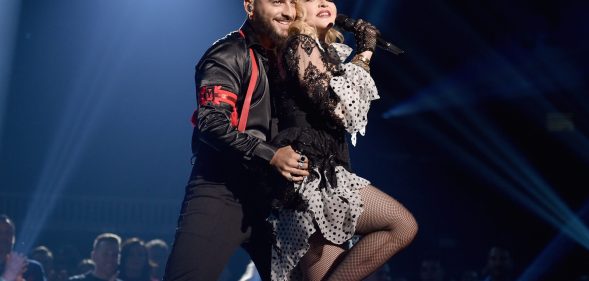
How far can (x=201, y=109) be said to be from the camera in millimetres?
2951

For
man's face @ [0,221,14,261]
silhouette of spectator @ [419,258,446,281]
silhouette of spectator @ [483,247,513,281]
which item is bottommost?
man's face @ [0,221,14,261]

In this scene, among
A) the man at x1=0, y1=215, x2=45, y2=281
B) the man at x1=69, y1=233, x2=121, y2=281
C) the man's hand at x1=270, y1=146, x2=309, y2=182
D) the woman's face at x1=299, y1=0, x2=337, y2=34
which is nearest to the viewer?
the man's hand at x1=270, y1=146, x2=309, y2=182

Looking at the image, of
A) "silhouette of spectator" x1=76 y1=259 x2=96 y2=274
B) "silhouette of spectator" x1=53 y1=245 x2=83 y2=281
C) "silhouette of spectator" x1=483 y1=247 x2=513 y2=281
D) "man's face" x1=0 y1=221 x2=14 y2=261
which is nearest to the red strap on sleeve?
"man's face" x1=0 y1=221 x2=14 y2=261

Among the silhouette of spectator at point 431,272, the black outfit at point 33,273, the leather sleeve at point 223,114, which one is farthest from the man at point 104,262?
the leather sleeve at point 223,114

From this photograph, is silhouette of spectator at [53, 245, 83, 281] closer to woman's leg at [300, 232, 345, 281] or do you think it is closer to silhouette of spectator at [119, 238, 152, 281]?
silhouette of spectator at [119, 238, 152, 281]

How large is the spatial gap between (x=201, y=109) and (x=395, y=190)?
26.6 feet

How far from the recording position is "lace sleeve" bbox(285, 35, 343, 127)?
291 centimetres

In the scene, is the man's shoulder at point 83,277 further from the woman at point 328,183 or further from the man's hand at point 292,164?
the man's hand at point 292,164

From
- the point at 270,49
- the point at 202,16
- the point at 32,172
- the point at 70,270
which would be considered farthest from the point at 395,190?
the point at 270,49

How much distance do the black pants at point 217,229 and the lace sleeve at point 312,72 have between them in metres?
0.46

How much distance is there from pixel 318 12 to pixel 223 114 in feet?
1.89

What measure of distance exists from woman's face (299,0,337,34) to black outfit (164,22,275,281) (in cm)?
27

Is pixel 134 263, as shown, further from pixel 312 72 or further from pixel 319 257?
pixel 312 72

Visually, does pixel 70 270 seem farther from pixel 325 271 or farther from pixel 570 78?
pixel 325 271
